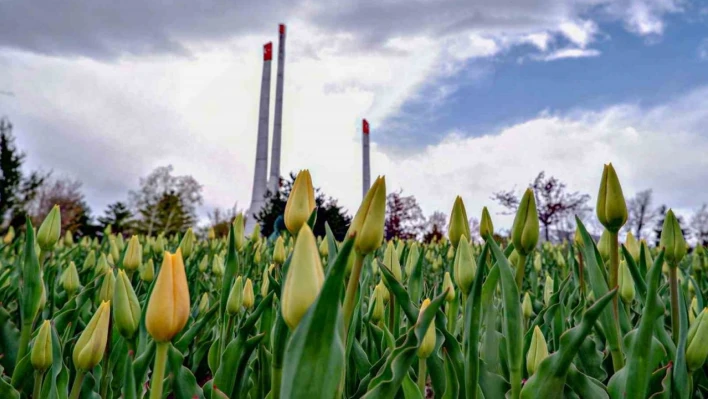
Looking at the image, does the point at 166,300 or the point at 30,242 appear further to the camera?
the point at 30,242

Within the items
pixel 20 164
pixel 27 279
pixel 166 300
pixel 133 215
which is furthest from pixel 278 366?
pixel 133 215

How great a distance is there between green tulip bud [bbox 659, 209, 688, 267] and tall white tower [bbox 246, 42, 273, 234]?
20782 mm

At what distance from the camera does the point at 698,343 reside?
85 centimetres

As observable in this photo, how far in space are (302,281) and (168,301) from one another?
0.18m

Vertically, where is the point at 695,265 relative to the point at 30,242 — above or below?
above

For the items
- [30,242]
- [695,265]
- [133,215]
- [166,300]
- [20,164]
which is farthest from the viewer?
[133,215]

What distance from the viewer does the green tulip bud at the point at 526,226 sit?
2.65 feet

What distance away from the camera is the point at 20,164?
29.2 meters

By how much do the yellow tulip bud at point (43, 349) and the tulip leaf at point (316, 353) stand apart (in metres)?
0.69

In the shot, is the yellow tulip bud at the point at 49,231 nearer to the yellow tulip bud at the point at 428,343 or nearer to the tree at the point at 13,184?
the yellow tulip bud at the point at 428,343

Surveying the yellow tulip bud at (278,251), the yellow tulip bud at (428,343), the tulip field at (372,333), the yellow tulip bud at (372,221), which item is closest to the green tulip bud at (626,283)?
the tulip field at (372,333)

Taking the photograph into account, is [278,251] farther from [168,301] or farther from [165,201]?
[165,201]

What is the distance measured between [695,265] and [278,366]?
2489mm

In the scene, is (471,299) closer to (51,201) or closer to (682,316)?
(682,316)
